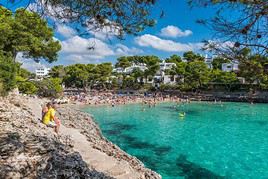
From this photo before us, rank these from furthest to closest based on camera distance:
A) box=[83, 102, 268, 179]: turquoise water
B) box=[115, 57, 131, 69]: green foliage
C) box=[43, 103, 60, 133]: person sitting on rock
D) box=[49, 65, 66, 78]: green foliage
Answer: box=[115, 57, 131, 69]: green foliage, box=[49, 65, 66, 78]: green foliage, box=[83, 102, 268, 179]: turquoise water, box=[43, 103, 60, 133]: person sitting on rock

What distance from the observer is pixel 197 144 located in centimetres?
1720

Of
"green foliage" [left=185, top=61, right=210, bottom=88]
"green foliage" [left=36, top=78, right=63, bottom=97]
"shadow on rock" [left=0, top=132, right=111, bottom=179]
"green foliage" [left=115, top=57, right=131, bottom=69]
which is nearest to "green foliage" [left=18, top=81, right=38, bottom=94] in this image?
"green foliage" [left=36, top=78, right=63, bottom=97]

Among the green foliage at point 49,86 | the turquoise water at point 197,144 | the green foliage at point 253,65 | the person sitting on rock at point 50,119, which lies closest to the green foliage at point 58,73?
the green foliage at point 49,86

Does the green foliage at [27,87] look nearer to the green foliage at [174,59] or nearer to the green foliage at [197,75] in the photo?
the green foliage at [197,75]

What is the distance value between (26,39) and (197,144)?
14.6 meters

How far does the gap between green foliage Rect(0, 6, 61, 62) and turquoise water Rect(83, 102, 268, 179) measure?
8.00 metres

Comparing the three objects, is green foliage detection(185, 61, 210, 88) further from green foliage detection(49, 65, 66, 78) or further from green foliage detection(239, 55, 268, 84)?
green foliage detection(239, 55, 268, 84)

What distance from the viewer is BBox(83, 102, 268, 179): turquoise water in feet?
39.3

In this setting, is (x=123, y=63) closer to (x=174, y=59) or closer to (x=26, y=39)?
(x=174, y=59)

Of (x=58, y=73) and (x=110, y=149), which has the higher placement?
(x=58, y=73)

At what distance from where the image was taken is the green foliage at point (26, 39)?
808 inches

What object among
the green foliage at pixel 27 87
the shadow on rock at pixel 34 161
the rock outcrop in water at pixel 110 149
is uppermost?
the green foliage at pixel 27 87

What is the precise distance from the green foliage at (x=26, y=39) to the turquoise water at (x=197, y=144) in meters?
8.00

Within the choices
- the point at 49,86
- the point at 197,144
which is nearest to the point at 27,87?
the point at 49,86
